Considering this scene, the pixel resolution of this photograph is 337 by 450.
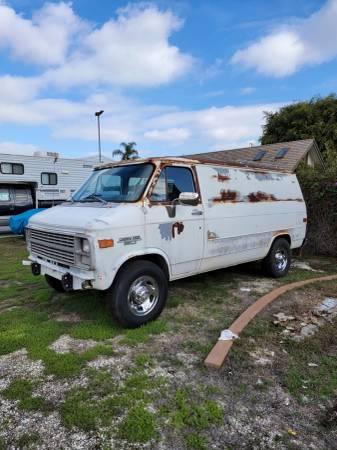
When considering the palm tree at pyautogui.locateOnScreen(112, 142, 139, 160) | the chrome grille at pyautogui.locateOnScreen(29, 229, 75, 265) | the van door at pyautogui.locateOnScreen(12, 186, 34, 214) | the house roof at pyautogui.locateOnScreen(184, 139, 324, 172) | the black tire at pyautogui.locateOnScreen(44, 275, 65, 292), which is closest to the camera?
the chrome grille at pyautogui.locateOnScreen(29, 229, 75, 265)

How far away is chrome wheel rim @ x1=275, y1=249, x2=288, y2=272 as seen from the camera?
6.71 m

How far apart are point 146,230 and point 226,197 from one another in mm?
1769

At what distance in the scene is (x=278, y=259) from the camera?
676 centimetres

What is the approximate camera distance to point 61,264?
421cm

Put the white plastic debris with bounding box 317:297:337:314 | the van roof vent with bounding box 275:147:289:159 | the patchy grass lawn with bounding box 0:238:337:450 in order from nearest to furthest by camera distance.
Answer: the patchy grass lawn with bounding box 0:238:337:450
the white plastic debris with bounding box 317:297:337:314
the van roof vent with bounding box 275:147:289:159

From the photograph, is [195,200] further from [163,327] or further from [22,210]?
[22,210]

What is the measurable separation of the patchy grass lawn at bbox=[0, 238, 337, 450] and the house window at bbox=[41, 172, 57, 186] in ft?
35.9

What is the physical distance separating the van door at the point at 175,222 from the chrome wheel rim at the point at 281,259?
241cm

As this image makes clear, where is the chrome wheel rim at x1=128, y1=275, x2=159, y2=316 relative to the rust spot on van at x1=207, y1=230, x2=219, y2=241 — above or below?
below

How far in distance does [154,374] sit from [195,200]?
241cm

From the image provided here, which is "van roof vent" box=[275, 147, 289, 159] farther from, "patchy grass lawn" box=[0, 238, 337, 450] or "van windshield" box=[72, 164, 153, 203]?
"van windshield" box=[72, 164, 153, 203]

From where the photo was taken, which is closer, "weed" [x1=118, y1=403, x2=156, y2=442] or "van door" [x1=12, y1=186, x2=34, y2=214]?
"weed" [x1=118, y1=403, x2=156, y2=442]

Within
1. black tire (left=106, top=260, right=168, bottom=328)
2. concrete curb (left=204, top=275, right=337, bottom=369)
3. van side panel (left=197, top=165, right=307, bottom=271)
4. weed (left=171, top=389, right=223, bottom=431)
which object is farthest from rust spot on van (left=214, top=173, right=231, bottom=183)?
weed (left=171, top=389, right=223, bottom=431)

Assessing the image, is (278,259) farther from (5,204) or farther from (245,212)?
(5,204)
